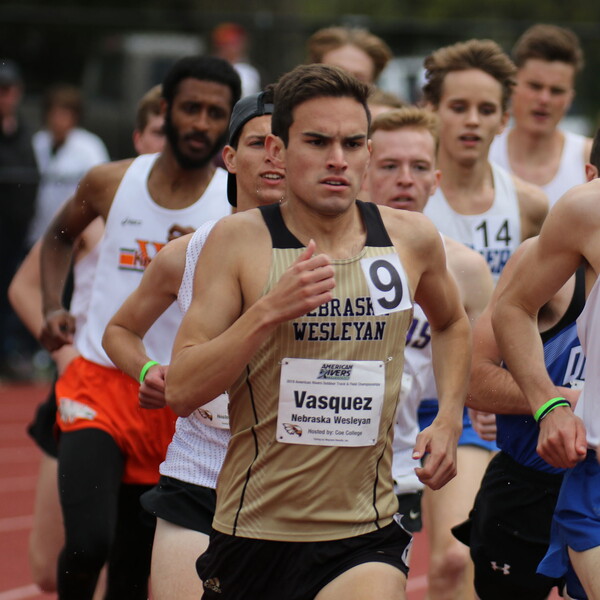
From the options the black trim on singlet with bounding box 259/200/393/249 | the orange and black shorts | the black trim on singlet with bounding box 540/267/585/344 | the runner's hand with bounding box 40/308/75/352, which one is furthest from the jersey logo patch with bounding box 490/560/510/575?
the runner's hand with bounding box 40/308/75/352

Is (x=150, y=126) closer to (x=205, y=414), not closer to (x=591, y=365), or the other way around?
(x=205, y=414)

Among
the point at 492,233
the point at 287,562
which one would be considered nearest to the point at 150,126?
the point at 492,233

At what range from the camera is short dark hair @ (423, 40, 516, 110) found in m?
7.34

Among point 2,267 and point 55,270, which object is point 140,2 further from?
point 55,270

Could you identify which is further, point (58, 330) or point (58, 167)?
point (58, 167)

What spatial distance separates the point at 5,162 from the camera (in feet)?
47.7

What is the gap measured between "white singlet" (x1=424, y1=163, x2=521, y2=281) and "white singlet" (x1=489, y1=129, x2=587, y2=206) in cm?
79

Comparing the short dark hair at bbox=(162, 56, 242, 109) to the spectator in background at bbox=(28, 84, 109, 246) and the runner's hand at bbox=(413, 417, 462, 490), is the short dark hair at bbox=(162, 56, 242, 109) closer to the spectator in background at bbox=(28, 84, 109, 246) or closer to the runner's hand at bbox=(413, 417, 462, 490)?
the runner's hand at bbox=(413, 417, 462, 490)

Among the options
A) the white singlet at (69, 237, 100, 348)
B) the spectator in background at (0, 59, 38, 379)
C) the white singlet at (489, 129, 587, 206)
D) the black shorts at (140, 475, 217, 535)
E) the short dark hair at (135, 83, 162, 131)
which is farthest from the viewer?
the spectator in background at (0, 59, 38, 379)

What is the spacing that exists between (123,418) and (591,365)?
221 cm

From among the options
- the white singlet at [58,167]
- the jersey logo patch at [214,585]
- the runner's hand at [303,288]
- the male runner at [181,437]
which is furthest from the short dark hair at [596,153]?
the white singlet at [58,167]

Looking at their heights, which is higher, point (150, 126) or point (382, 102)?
point (382, 102)

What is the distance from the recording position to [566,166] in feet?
25.7

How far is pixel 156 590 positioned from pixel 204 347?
1.16m
